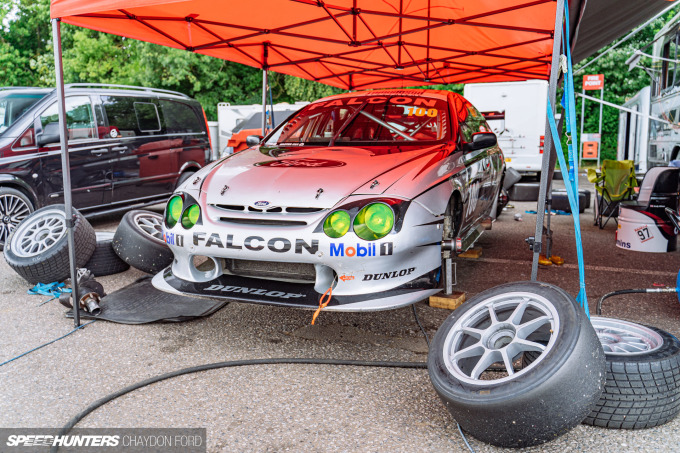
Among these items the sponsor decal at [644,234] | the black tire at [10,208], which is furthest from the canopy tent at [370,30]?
the black tire at [10,208]

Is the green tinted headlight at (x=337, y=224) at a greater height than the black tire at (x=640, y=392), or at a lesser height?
greater

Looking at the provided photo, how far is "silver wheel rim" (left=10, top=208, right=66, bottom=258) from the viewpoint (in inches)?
195

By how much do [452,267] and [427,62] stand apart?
4.80 meters

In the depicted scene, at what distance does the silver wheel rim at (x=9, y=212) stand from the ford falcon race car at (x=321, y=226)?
149 inches

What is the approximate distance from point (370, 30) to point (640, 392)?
16.7ft

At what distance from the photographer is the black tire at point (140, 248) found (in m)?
4.88

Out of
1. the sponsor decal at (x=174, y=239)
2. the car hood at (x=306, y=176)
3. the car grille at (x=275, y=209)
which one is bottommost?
the sponsor decal at (x=174, y=239)

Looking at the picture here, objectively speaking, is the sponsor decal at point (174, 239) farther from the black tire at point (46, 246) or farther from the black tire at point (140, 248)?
the black tire at point (46, 246)

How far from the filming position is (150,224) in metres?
5.44

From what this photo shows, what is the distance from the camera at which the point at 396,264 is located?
3.21m

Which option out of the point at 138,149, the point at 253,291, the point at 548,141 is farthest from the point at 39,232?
the point at 548,141

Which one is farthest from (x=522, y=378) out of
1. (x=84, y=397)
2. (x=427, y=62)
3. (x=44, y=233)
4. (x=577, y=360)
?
(x=427, y=62)

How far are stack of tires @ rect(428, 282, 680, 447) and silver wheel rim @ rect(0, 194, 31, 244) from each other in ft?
19.1

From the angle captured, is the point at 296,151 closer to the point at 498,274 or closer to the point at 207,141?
the point at 498,274
